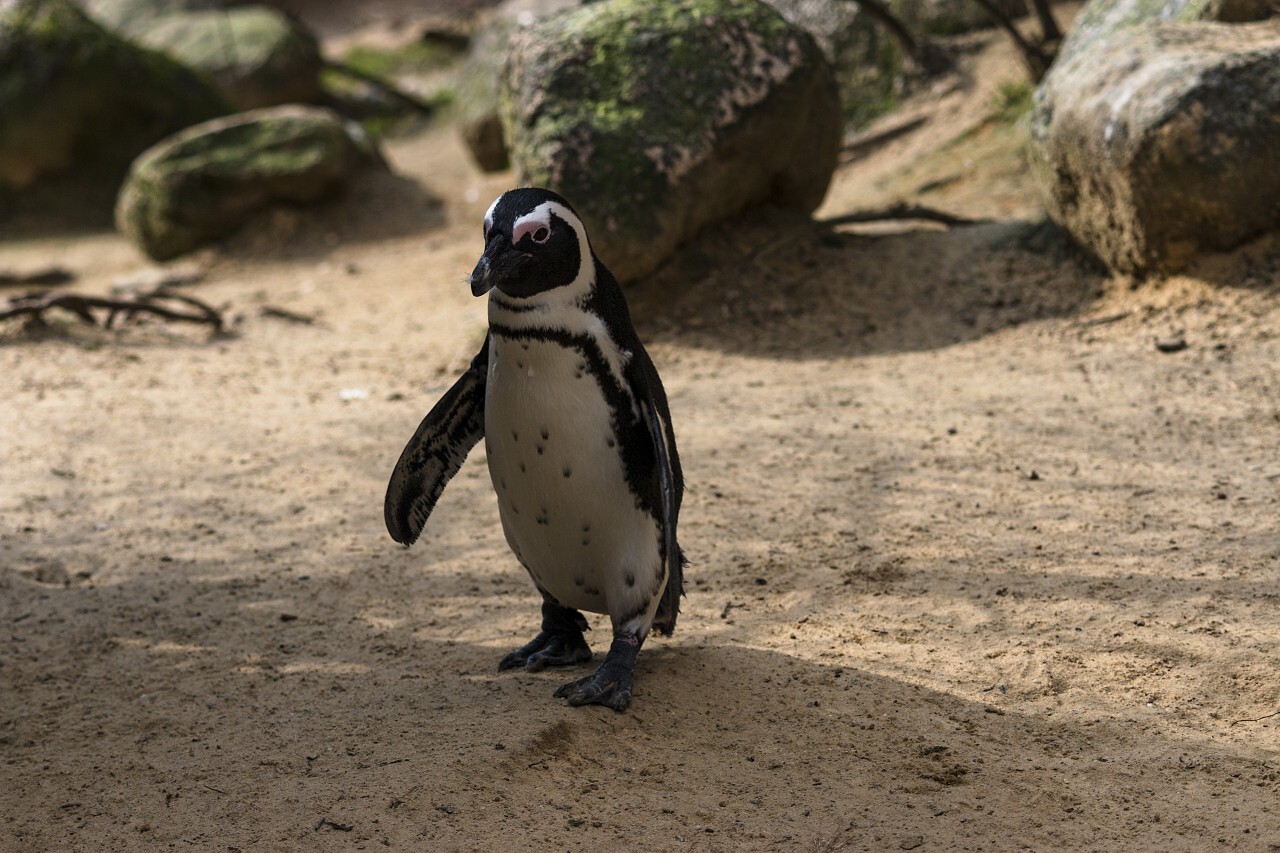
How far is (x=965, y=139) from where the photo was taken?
8.45 m

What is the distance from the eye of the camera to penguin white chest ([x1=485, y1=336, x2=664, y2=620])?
9.36 feet

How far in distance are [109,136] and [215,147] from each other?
2738mm

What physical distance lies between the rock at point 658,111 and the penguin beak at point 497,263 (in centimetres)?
360

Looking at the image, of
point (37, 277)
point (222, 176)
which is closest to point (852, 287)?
point (222, 176)

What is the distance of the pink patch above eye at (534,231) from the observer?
106 inches

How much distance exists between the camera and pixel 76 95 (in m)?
11.7

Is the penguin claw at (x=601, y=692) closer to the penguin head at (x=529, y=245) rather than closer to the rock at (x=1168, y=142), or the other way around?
the penguin head at (x=529, y=245)

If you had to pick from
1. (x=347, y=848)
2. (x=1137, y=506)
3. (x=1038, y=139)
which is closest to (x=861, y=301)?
(x=1038, y=139)

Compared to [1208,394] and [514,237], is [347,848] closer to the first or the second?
[514,237]

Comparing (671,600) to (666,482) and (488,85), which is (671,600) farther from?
(488,85)

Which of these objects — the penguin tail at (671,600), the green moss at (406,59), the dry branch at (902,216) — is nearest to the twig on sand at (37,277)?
the dry branch at (902,216)

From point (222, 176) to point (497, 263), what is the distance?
7984 mm

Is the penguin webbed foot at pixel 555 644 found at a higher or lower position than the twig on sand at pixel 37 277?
lower

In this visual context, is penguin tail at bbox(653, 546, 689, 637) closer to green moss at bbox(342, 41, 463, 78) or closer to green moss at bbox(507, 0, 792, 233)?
green moss at bbox(507, 0, 792, 233)
